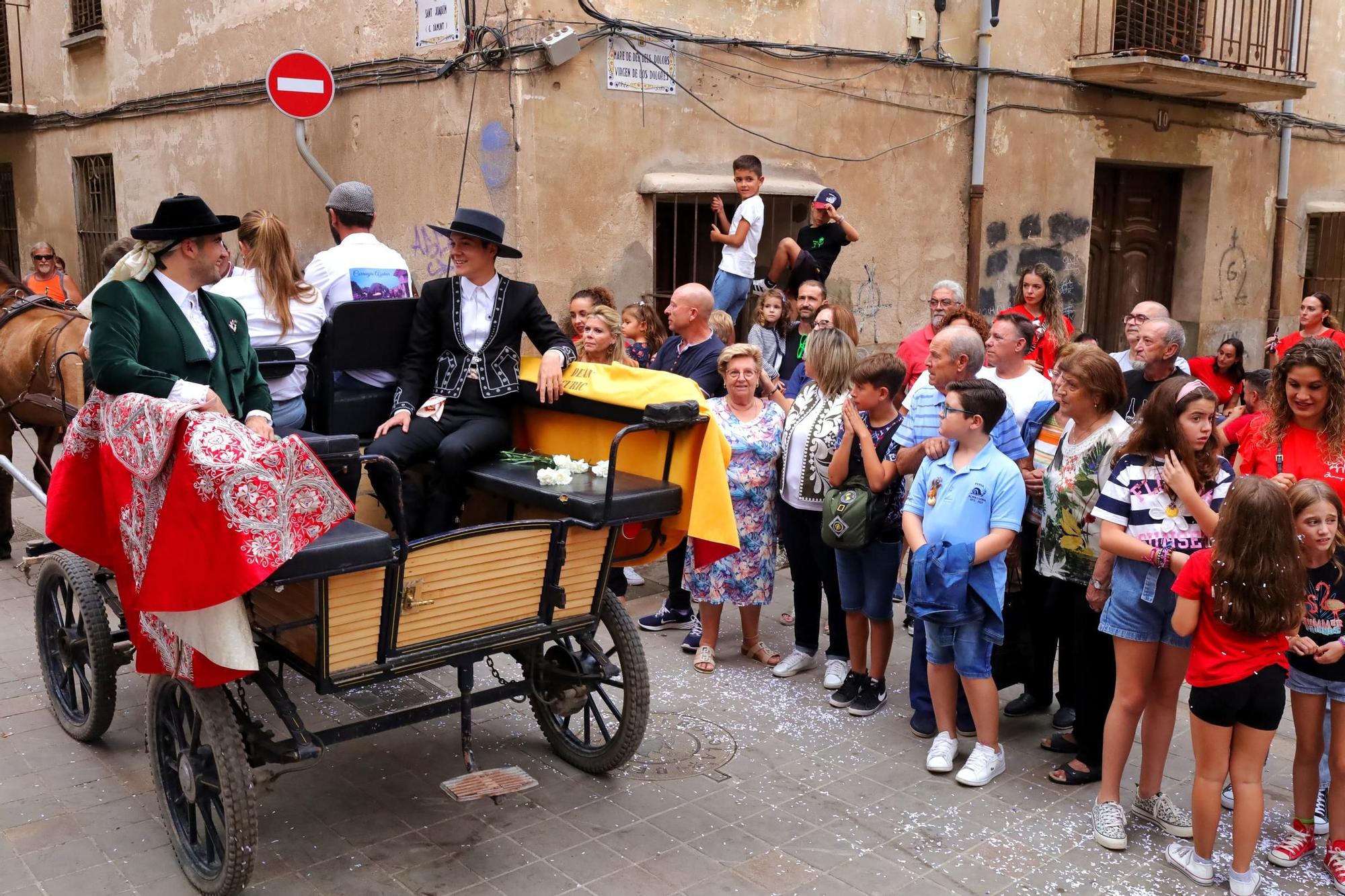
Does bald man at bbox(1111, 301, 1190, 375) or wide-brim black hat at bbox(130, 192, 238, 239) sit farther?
bald man at bbox(1111, 301, 1190, 375)

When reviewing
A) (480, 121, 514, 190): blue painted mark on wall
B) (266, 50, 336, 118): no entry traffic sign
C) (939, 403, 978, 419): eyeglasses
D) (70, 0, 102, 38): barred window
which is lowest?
(939, 403, 978, 419): eyeglasses

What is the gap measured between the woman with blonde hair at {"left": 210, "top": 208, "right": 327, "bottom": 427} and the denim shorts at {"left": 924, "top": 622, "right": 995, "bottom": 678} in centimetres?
294

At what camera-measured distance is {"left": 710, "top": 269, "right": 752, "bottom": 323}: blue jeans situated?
9406mm

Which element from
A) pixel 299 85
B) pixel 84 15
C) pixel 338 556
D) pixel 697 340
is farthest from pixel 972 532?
pixel 84 15

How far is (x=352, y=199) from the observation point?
581 cm

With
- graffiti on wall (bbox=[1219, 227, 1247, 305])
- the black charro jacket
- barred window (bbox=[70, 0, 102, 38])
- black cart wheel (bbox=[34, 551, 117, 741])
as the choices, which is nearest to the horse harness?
black cart wheel (bbox=[34, 551, 117, 741])

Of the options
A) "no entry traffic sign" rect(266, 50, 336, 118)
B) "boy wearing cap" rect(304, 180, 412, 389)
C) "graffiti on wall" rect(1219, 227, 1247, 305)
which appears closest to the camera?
"boy wearing cap" rect(304, 180, 412, 389)

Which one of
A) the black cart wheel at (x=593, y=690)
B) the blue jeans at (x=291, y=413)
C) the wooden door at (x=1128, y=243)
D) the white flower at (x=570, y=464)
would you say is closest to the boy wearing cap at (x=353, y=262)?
the blue jeans at (x=291, y=413)

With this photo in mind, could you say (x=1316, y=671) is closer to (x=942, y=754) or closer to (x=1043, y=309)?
(x=942, y=754)

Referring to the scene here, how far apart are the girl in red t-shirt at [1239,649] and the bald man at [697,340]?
303 centimetres

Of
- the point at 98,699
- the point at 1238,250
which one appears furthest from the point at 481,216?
the point at 1238,250

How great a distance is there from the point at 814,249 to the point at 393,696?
17.9 feet

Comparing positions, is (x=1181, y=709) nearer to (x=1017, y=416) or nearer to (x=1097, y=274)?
(x=1017, y=416)

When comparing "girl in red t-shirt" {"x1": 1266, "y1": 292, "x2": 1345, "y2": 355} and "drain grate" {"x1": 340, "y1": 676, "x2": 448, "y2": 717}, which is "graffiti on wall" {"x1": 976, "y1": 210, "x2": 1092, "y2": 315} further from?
"drain grate" {"x1": 340, "y1": 676, "x2": 448, "y2": 717}
